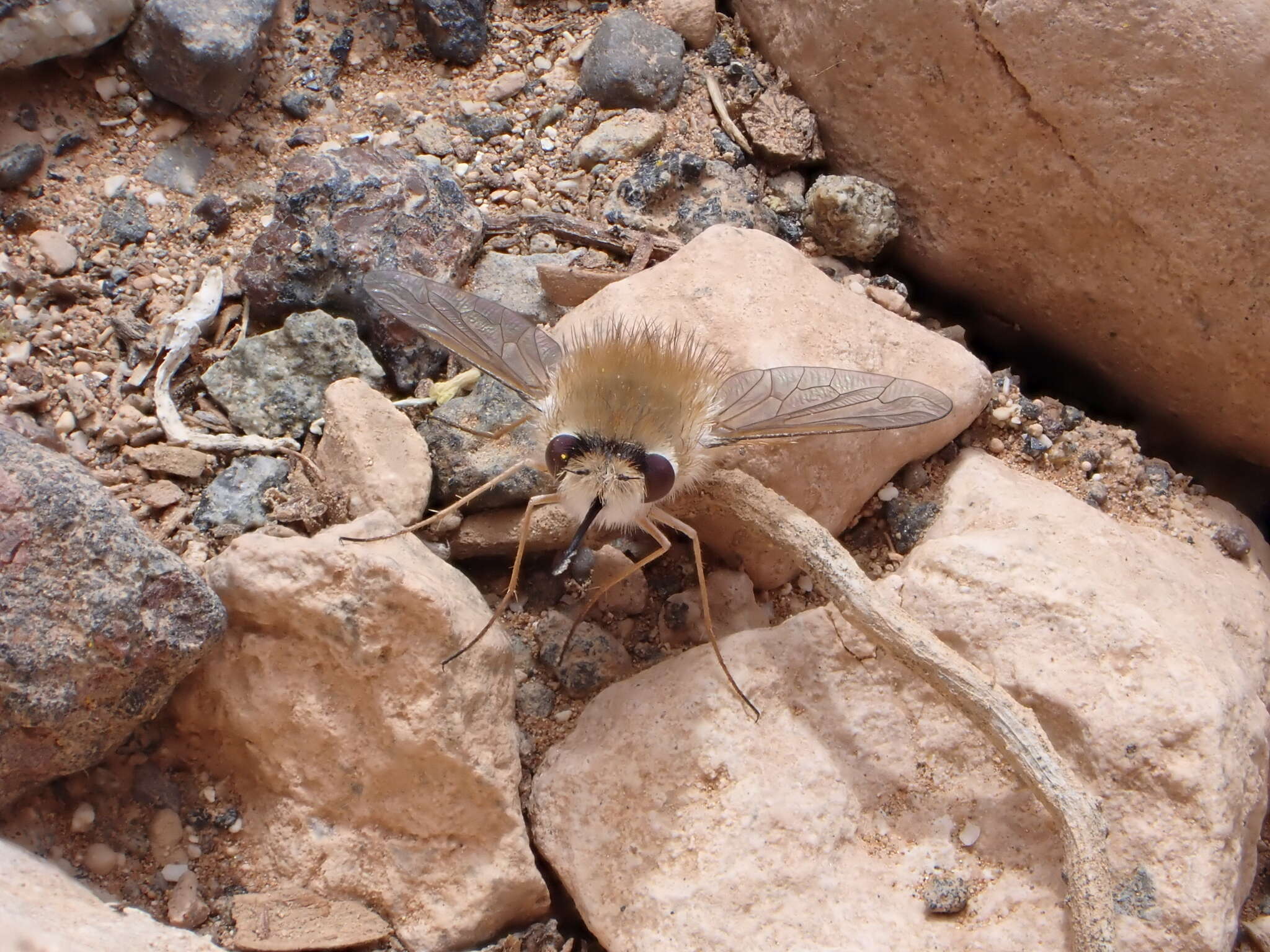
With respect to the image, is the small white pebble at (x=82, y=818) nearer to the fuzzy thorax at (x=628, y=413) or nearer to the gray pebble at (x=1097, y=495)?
the fuzzy thorax at (x=628, y=413)

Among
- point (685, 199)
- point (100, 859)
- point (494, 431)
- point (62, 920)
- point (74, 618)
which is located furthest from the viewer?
point (685, 199)

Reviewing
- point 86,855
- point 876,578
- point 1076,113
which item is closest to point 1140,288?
point 1076,113

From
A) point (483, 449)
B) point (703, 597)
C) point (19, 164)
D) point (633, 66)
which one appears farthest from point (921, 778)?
point (19, 164)

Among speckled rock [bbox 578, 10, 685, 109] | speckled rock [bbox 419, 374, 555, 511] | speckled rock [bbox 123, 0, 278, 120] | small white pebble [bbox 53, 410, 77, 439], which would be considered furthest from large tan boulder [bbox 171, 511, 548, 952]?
speckled rock [bbox 578, 10, 685, 109]

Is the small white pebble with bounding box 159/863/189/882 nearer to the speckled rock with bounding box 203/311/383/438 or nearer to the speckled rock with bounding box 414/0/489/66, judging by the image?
the speckled rock with bounding box 203/311/383/438

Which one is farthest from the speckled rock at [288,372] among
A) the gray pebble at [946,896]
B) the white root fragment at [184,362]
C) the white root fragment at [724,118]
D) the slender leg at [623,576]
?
the gray pebble at [946,896]

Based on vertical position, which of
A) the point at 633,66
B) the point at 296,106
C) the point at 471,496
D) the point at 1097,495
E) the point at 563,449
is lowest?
the point at 1097,495

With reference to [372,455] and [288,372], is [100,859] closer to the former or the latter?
[372,455]
